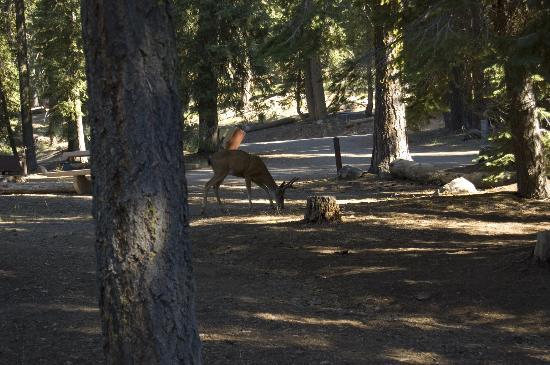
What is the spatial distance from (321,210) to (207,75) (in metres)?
19.9

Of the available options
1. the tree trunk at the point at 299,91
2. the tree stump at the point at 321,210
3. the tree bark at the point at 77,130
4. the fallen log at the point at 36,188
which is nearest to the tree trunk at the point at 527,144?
the tree stump at the point at 321,210

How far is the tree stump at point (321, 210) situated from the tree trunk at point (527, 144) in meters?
3.60

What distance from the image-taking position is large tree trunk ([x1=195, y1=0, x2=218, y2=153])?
31.9 metres

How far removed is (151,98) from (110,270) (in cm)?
99

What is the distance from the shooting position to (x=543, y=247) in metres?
9.55

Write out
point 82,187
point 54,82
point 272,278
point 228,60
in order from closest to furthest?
point 272,278 < point 82,187 < point 228,60 < point 54,82

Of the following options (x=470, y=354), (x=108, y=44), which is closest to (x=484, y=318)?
(x=470, y=354)

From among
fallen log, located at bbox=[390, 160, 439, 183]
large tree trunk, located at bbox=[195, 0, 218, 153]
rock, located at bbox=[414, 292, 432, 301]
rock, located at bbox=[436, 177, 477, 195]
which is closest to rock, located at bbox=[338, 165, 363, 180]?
fallen log, located at bbox=[390, 160, 439, 183]

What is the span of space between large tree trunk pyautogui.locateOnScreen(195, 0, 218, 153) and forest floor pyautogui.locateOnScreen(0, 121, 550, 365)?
17062mm

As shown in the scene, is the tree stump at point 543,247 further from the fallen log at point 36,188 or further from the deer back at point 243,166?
the fallen log at point 36,188

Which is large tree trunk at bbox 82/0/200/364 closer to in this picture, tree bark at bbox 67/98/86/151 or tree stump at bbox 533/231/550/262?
tree stump at bbox 533/231/550/262

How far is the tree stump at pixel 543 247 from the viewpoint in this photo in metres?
9.51

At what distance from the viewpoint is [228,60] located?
32406 millimetres

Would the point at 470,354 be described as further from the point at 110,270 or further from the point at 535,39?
the point at 110,270
